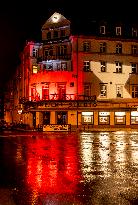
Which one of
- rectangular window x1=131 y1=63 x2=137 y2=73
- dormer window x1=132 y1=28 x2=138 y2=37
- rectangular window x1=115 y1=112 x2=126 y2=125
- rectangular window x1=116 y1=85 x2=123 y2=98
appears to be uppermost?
dormer window x1=132 y1=28 x2=138 y2=37

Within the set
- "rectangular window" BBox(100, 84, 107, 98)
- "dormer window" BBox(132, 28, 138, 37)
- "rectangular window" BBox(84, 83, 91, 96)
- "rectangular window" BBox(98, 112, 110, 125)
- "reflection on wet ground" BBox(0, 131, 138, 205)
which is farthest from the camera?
"dormer window" BBox(132, 28, 138, 37)

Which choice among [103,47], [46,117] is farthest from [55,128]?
[103,47]

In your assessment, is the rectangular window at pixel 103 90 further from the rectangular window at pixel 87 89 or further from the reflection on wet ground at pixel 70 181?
the reflection on wet ground at pixel 70 181

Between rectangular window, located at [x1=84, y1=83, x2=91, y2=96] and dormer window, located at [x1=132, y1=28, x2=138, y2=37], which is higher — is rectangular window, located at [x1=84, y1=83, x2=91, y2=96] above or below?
below

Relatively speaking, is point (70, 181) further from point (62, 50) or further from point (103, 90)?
point (62, 50)

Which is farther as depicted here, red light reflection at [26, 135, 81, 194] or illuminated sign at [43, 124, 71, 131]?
illuminated sign at [43, 124, 71, 131]

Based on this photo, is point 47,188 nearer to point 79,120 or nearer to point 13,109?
point 79,120

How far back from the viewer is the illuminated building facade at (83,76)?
184 feet

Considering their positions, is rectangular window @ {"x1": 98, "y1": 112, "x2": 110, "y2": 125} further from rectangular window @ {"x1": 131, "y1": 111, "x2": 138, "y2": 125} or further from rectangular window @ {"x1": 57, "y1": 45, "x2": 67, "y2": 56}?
rectangular window @ {"x1": 57, "y1": 45, "x2": 67, "y2": 56}

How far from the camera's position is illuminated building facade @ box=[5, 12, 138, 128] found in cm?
5609

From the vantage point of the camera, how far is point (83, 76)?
184 ft

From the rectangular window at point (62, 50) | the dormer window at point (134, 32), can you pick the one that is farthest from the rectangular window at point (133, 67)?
the rectangular window at point (62, 50)

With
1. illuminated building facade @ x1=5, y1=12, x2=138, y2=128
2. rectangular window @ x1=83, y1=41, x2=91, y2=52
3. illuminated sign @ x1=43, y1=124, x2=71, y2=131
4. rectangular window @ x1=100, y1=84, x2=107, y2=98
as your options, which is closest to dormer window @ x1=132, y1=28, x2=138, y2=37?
illuminated building facade @ x1=5, y1=12, x2=138, y2=128

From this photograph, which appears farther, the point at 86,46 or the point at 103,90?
the point at 103,90
